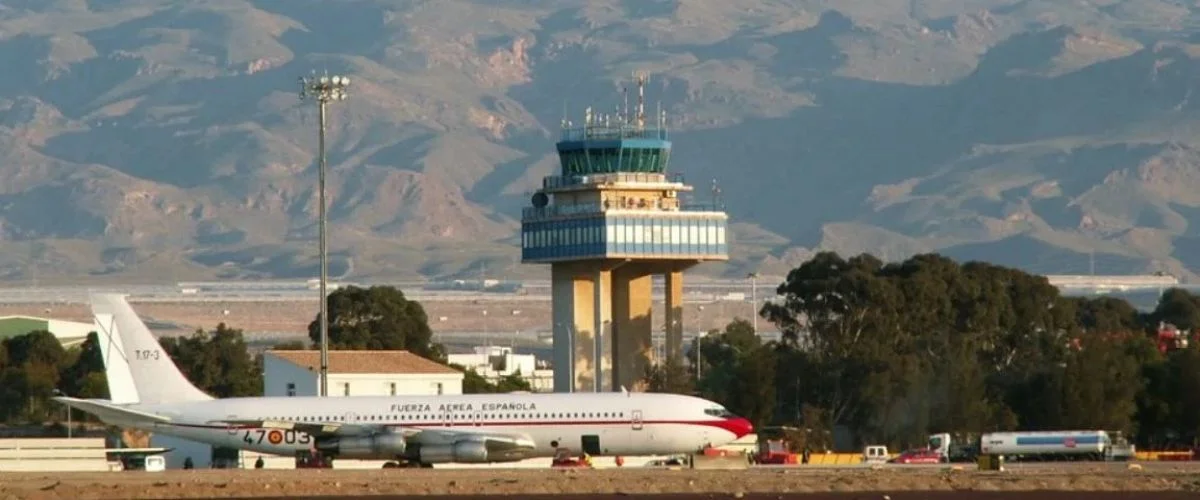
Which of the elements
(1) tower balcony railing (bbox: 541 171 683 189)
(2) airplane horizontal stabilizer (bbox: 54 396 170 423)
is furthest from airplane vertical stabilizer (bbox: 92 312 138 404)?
(1) tower balcony railing (bbox: 541 171 683 189)

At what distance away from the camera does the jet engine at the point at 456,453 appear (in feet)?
291

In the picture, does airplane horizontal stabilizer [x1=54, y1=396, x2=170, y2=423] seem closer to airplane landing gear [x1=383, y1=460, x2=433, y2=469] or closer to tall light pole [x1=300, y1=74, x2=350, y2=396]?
airplane landing gear [x1=383, y1=460, x2=433, y2=469]

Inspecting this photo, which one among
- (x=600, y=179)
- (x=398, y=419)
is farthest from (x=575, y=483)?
(x=600, y=179)

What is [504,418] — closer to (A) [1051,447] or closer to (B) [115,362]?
(B) [115,362]

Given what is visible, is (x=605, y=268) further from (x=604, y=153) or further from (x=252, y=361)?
(x=252, y=361)

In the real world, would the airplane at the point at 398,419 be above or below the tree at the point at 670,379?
below

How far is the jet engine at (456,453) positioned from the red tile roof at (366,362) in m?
27.9

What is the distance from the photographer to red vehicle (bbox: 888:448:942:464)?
9950 cm

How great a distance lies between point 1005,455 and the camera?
10450cm

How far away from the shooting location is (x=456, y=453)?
89.1 m

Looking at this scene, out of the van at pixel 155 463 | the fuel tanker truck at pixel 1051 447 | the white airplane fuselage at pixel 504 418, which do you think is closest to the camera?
the white airplane fuselage at pixel 504 418

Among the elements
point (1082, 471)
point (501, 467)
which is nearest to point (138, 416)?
point (501, 467)

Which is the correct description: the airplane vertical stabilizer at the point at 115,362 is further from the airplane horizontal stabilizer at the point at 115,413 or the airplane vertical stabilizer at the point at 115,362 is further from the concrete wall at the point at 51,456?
the concrete wall at the point at 51,456

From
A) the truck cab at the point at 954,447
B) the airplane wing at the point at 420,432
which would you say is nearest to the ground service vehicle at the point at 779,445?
the truck cab at the point at 954,447
